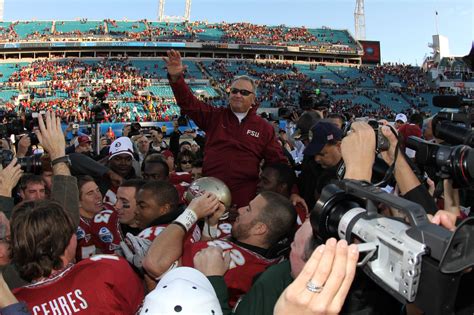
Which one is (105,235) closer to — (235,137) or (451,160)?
(235,137)

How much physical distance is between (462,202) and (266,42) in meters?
58.0

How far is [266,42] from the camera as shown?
58.7 meters

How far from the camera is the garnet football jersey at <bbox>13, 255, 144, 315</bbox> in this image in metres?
2.01

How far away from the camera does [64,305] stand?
2.00m

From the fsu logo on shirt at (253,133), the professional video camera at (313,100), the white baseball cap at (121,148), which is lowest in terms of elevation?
the white baseball cap at (121,148)

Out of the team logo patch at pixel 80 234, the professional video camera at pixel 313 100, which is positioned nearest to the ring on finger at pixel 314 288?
the team logo patch at pixel 80 234

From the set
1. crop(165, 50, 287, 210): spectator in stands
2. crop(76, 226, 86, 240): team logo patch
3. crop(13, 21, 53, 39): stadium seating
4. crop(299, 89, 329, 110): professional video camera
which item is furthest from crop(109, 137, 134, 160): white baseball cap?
crop(13, 21, 53, 39): stadium seating

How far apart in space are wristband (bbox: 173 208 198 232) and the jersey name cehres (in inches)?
25.3

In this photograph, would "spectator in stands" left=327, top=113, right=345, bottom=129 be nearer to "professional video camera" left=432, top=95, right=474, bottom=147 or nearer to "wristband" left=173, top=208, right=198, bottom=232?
"professional video camera" left=432, top=95, right=474, bottom=147

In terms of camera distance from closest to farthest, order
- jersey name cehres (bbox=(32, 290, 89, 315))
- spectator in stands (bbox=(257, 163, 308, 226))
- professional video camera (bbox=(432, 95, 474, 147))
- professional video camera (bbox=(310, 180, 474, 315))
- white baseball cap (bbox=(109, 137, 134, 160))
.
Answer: professional video camera (bbox=(310, 180, 474, 315))
jersey name cehres (bbox=(32, 290, 89, 315))
professional video camera (bbox=(432, 95, 474, 147))
spectator in stands (bbox=(257, 163, 308, 226))
white baseball cap (bbox=(109, 137, 134, 160))

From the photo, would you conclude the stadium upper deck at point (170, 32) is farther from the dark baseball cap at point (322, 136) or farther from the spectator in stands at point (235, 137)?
the dark baseball cap at point (322, 136)

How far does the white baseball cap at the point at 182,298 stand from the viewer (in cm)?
168

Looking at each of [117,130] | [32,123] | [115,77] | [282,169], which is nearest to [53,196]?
[282,169]

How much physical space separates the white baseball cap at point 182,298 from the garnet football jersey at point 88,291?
364mm
